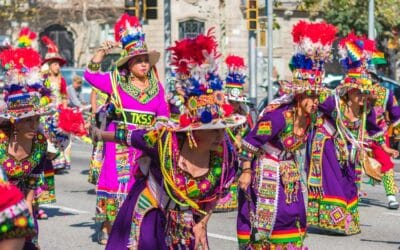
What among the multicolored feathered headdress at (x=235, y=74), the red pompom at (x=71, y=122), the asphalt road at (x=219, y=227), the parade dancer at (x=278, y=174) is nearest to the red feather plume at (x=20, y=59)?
the red pompom at (x=71, y=122)

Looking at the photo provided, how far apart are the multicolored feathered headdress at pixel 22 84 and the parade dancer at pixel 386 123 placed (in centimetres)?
428

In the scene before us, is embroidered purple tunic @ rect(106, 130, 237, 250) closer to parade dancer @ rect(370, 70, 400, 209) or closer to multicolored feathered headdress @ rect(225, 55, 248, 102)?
parade dancer @ rect(370, 70, 400, 209)

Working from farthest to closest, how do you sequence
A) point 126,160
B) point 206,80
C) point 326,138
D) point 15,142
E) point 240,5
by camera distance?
1. point 240,5
2. point 326,138
3. point 126,160
4. point 15,142
5. point 206,80

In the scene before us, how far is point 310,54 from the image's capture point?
852cm

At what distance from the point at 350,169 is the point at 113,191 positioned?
2.50m

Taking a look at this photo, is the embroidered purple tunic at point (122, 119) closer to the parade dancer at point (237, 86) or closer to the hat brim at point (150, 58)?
the hat brim at point (150, 58)

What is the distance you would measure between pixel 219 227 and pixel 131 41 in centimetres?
267

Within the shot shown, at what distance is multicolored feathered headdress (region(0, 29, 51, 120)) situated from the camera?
8156 millimetres

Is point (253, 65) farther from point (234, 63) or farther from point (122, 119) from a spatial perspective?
point (122, 119)

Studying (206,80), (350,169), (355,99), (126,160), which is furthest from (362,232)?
(206,80)

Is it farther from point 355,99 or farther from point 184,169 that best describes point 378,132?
point 184,169

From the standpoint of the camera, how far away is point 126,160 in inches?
396

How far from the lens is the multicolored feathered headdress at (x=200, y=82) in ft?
20.6

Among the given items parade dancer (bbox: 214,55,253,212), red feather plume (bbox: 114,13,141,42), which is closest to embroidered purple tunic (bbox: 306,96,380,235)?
parade dancer (bbox: 214,55,253,212)
